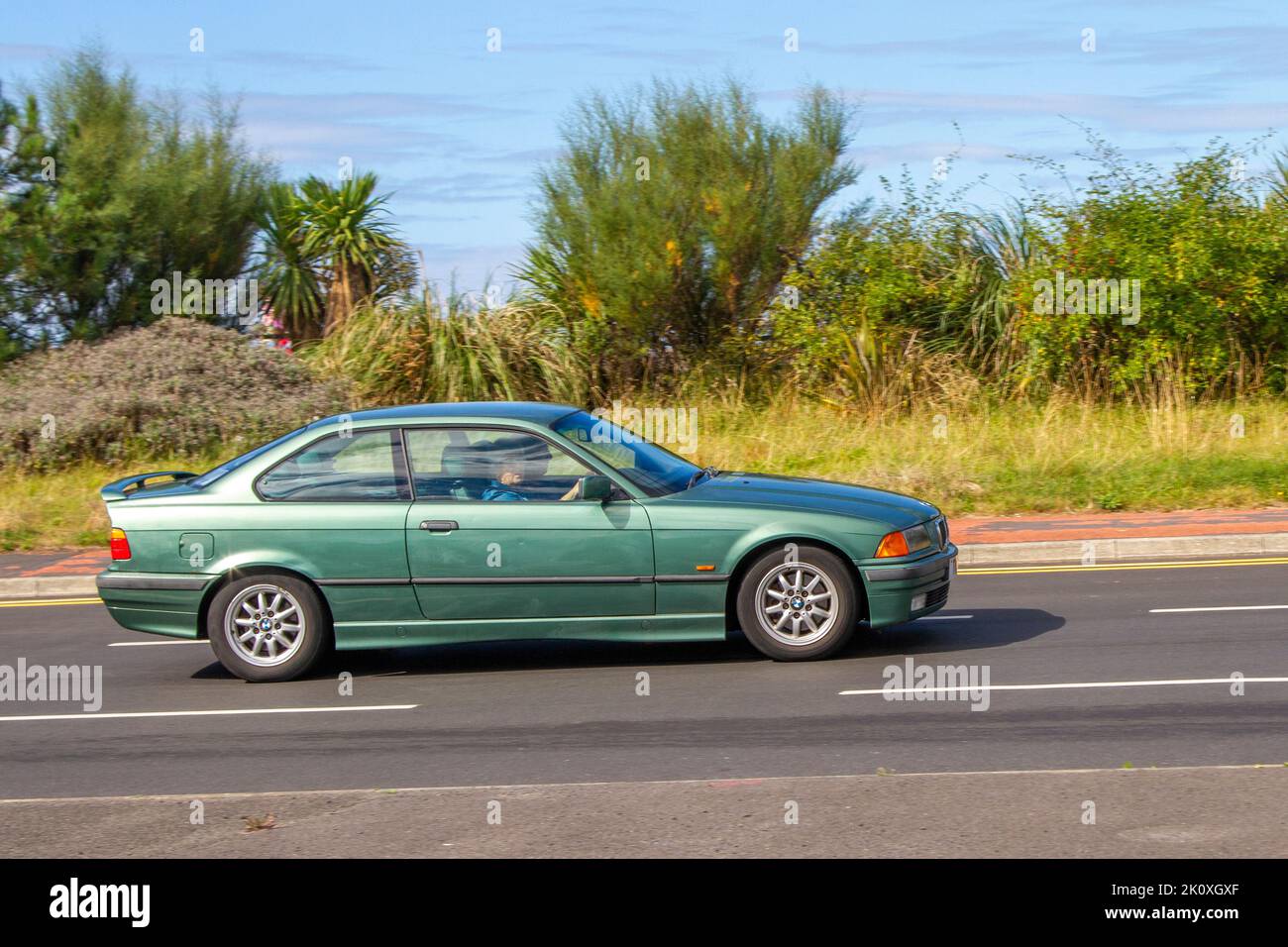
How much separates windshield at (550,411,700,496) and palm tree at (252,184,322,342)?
16.0 metres

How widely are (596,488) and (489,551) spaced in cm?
70

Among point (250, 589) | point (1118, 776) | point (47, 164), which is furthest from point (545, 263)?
point (1118, 776)

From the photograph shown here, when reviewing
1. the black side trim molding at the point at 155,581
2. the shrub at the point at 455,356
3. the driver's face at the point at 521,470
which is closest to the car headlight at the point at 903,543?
the driver's face at the point at 521,470

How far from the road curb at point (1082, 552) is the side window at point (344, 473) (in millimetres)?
4914

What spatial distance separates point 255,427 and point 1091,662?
13478mm

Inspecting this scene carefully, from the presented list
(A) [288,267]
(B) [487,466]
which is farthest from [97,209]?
(B) [487,466]

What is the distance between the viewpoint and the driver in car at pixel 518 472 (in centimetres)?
848

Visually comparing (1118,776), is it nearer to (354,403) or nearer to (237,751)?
(237,751)

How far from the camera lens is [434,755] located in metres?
6.75

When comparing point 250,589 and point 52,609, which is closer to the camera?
point 250,589

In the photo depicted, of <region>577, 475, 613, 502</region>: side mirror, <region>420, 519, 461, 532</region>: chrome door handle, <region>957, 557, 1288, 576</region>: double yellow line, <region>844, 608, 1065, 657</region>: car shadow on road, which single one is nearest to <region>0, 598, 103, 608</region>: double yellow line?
<region>420, 519, 461, 532</region>: chrome door handle

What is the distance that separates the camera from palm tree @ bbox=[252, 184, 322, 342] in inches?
954

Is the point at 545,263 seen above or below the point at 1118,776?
above

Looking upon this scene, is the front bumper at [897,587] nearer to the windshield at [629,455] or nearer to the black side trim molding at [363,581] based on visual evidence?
the windshield at [629,455]
